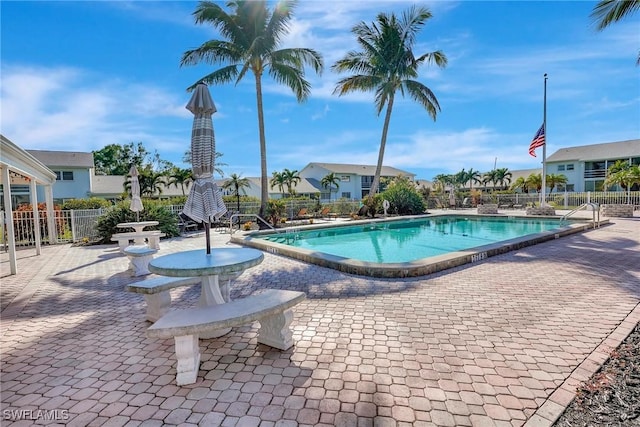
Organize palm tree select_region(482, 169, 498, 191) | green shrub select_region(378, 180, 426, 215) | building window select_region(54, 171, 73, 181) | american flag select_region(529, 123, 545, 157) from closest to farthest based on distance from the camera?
american flag select_region(529, 123, 545, 157)
green shrub select_region(378, 180, 426, 215)
building window select_region(54, 171, 73, 181)
palm tree select_region(482, 169, 498, 191)

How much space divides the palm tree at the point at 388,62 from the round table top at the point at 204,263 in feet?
54.2

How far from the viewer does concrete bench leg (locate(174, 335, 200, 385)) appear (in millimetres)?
2660

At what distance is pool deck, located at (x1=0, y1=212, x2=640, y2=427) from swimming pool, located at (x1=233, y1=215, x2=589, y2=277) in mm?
734

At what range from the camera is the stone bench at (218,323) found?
2572 mm

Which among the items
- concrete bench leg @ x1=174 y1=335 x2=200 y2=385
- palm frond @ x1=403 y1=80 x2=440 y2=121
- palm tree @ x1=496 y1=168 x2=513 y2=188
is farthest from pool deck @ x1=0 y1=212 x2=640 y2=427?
palm tree @ x1=496 y1=168 x2=513 y2=188

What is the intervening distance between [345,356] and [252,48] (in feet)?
49.5

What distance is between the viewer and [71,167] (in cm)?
2638

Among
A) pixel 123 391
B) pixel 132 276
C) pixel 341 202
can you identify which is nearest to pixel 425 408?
pixel 123 391

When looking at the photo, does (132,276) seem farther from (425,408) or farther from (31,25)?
(31,25)

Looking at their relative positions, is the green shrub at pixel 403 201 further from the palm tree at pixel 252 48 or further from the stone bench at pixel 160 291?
the stone bench at pixel 160 291

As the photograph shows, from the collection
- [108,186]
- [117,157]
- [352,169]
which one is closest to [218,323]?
[108,186]

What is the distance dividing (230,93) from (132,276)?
13.3 meters

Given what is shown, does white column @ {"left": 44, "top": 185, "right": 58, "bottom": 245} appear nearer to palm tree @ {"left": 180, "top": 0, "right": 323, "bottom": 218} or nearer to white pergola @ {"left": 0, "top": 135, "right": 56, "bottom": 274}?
white pergola @ {"left": 0, "top": 135, "right": 56, "bottom": 274}

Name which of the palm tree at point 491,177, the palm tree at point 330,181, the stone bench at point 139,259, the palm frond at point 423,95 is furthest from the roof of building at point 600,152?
the stone bench at point 139,259
